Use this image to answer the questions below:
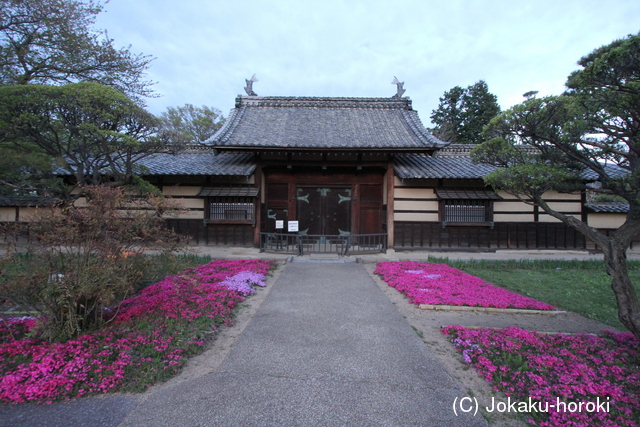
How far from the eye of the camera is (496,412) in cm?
248

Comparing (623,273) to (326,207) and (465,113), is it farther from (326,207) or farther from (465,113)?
(465,113)

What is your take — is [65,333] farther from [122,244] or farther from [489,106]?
[489,106]

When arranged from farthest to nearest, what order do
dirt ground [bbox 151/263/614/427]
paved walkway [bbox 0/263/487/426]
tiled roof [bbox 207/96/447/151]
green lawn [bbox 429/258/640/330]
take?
tiled roof [bbox 207/96/447/151], green lawn [bbox 429/258/640/330], dirt ground [bbox 151/263/614/427], paved walkway [bbox 0/263/487/426]

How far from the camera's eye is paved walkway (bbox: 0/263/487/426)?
7.56ft

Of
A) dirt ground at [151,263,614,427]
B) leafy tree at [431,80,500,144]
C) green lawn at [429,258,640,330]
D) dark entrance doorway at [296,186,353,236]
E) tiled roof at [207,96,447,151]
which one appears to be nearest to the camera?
dirt ground at [151,263,614,427]

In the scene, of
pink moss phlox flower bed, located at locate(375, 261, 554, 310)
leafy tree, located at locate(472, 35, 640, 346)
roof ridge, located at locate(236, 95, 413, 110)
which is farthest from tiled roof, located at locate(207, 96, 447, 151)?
leafy tree, located at locate(472, 35, 640, 346)

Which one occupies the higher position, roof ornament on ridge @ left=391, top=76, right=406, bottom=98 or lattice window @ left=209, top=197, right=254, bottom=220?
roof ornament on ridge @ left=391, top=76, right=406, bottom=98

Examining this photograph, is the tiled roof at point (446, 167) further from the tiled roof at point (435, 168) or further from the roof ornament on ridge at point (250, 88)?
the roof ornament on ridge at point (250, 88)

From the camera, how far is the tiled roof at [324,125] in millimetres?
10055

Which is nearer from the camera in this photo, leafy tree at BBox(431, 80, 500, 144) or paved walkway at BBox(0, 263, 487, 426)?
paved walkway at BBox(0, 263, 487, 426)

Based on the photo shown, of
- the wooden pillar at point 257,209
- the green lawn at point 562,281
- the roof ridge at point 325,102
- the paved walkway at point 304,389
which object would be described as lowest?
the paved walkway at point 304,389

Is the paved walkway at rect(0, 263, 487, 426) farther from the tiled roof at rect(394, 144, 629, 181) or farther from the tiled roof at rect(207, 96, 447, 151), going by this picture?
the tiled roof at rect(394, 144, 629, 181)

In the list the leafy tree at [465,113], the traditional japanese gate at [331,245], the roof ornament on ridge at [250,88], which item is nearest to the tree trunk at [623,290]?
the traditional japanese gate at [331,245]

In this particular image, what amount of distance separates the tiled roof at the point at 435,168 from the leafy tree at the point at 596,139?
208 inches
